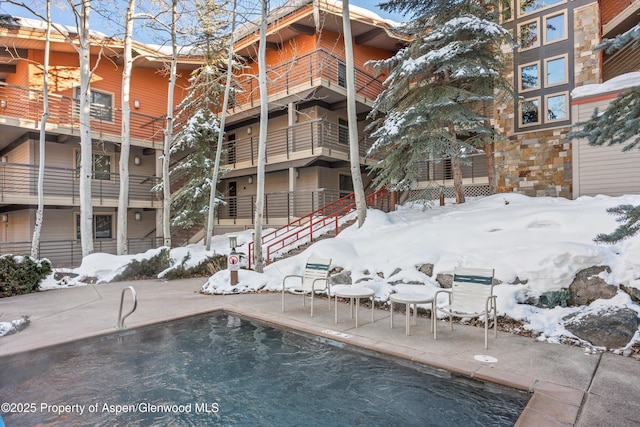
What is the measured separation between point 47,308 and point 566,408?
8917mm

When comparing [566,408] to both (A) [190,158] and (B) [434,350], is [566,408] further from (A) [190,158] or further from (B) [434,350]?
(A) [190,158]

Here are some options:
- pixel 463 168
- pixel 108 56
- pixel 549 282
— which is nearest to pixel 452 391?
pixel 549 282

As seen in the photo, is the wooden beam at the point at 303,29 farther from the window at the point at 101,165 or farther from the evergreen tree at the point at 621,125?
the evergreen tree at the point at 621,125

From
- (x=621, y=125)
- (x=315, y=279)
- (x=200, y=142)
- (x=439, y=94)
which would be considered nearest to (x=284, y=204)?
(x=200, y=142)

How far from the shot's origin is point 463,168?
16234 millimetres

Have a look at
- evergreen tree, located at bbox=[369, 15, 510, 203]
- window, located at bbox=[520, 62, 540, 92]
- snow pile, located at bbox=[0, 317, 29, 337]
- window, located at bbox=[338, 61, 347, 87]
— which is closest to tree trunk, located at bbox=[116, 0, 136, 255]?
snow pile, located at bbox=[0, 317, 29, 337]

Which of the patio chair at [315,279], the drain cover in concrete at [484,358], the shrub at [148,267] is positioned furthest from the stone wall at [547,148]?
the shrub at [148,267]

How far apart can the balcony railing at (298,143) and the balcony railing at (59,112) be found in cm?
438

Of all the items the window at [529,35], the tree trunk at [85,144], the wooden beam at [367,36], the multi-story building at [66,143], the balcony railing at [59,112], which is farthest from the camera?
the wooden beam at [367,36]

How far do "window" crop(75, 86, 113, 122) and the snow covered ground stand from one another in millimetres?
8610

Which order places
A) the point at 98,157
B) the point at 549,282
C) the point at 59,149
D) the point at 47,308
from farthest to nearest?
1. the point at 98,157
2. the point at 59,149
3. the point at 47,308
4. the point at 549,282

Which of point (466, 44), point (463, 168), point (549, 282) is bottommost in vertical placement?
point (549, 282)

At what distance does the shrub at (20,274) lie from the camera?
28.3 ft

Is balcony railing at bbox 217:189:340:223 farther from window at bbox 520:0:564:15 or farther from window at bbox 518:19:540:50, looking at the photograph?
window at bbox 520:0:564:15
